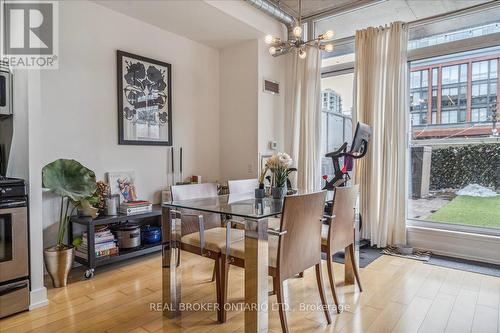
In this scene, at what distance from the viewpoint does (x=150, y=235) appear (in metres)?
3.59

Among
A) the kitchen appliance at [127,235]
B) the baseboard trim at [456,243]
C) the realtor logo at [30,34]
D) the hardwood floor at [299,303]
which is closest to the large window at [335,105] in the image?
the baseboard trim at [456,243]

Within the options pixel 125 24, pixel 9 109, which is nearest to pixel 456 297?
pixel 9 109

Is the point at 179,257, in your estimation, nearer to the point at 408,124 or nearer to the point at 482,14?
the point at 408,124

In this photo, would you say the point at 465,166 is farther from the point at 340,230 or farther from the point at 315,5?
the point at 315,5

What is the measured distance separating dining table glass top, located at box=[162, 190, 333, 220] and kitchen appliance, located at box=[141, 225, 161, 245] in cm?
124

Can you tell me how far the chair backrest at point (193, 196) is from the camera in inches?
99.3

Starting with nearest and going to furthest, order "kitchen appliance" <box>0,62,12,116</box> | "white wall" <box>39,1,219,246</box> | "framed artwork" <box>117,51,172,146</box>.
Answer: "kitchen appliance" <box>0,62,12,116</box>, "white wall" <box>39,1,219,246</box>, "framed artwork" <box>117,51,172,146</box>

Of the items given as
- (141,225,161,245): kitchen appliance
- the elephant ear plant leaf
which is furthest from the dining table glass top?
(141,225,161,245): kitchen appliance

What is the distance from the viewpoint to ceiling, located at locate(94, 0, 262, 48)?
3439 millimetres

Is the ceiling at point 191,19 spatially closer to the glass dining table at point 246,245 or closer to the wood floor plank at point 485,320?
the glass dining table at point 246,245

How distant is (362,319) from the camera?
2.28 m

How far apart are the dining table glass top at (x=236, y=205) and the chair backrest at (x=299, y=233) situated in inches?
5.2

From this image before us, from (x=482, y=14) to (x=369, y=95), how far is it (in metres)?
1.46

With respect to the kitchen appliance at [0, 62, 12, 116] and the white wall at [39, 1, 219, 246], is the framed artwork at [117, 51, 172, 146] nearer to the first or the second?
the white wall at [39, 1, 219, 246]
